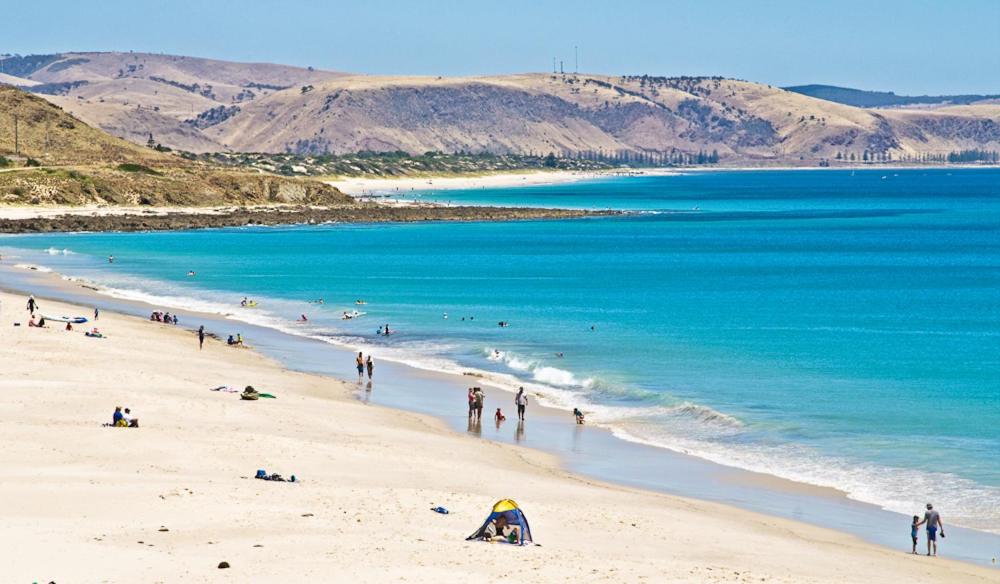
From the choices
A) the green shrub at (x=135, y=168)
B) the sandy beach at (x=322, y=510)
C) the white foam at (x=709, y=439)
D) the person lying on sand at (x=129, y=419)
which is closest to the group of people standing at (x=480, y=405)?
the sandy beach at (x=322, y=510)

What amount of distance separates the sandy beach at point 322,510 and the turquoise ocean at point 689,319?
5.05 meters

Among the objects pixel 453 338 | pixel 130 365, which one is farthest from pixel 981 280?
pixel 130 365

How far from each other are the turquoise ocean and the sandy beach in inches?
199

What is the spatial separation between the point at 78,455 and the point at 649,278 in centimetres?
6325

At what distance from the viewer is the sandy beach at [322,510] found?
769 inches

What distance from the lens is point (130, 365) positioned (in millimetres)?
40188

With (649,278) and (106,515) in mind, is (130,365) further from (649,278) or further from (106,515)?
(649,278)

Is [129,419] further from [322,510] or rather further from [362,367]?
[362,367]

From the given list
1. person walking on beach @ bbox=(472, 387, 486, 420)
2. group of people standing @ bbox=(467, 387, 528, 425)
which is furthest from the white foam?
person walking on beach @ bbox=(472, 387, 486, 420)

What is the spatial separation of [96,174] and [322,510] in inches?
4966

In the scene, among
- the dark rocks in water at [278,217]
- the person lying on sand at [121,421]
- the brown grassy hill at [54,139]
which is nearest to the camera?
the person lying on sand at [121,421]

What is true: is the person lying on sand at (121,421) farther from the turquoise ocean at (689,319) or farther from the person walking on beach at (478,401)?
the turquoise ocean at (689,319)

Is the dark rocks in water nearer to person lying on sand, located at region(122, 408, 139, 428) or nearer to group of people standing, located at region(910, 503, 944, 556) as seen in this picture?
person lying on sand, located at region(122, 408, 139, 428)

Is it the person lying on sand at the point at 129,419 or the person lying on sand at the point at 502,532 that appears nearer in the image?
the person lying on sand at the point at 502,532
